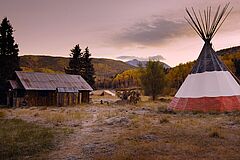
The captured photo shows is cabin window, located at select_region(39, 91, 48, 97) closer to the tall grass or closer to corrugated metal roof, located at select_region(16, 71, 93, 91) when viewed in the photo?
corrugated metal roof, located at select_region(16, 71, 93, 91)

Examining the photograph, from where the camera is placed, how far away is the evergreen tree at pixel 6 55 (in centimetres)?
4125

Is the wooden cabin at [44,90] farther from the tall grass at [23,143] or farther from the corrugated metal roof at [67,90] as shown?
the tall grass at [23,143]

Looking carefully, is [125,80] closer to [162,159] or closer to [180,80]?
[180,80]

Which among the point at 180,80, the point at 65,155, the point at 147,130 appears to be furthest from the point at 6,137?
the point at 180,80

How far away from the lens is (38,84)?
39969 millimetres

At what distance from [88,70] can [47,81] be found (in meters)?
20.7

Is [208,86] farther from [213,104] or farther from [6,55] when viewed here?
[6,55]

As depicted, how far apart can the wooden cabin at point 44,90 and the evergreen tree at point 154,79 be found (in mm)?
12992

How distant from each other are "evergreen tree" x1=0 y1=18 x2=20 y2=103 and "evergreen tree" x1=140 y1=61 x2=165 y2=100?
22728 mm

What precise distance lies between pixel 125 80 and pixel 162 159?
484 feet

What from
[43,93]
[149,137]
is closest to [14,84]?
[43,93]

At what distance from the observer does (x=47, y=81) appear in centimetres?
4178

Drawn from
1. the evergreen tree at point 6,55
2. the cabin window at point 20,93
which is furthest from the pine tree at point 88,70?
the cabin window at point 20,93

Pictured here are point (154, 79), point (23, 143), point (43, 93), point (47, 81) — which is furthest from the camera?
point (154, 79)
